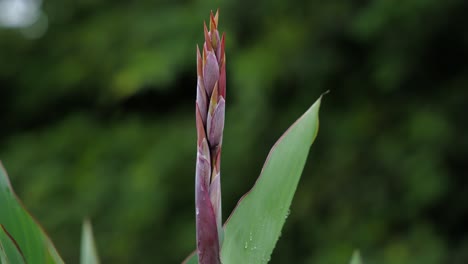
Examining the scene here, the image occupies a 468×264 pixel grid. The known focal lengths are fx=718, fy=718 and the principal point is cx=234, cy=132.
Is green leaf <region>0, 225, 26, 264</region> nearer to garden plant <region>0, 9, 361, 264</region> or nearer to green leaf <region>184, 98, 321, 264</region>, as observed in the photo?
garden plant <region>0, 9, 361, 264</region>

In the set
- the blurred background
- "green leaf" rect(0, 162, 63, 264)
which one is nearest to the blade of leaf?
"green leaf" rect(0, 162, 63, 264)

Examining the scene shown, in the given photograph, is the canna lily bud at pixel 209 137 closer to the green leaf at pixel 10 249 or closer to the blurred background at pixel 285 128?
the green leaf at pixel 10 249

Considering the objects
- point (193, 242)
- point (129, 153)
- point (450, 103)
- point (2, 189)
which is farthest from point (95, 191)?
point (2, 189)

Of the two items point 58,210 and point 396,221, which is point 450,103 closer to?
point 396,221

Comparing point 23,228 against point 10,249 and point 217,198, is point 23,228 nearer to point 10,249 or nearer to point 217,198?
point 10,249

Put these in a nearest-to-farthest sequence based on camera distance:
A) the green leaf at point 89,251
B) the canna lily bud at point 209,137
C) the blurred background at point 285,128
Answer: the canna lily bud at point 209,137, the green leaf at point 89,251, the blurred background at point 285,128

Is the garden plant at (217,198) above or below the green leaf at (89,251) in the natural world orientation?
above

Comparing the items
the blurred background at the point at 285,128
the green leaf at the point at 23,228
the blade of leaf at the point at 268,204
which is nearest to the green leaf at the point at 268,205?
the blade of leaf at the point at 268,204
